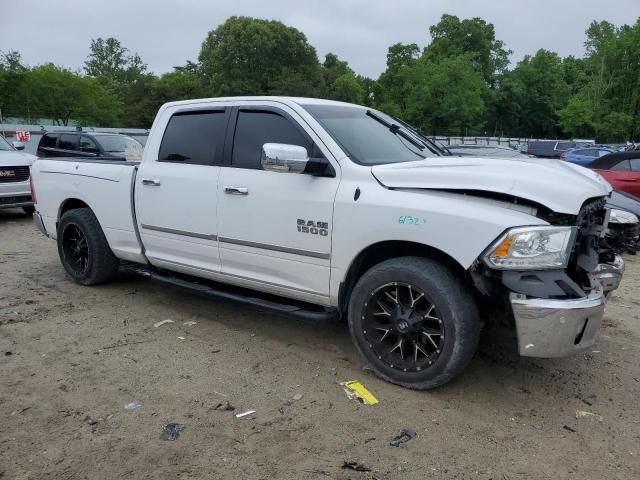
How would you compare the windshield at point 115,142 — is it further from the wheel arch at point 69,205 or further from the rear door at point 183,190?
the rear door at point 183,190

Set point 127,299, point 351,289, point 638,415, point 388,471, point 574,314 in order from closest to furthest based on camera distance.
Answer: point 388,471 < point 574,314 < point 638,415 < point 351,289 < point 127,299

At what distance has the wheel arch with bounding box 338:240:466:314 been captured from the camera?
349 cm

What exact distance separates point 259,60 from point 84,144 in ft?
173

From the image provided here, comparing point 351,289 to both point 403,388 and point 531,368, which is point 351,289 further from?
point 531,368

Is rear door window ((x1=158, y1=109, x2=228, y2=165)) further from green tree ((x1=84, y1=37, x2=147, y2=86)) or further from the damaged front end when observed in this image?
green tree ((x1=84, y1=37, x2=147, y2=86))

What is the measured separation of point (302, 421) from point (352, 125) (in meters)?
2.26

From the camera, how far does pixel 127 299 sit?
5527 mm

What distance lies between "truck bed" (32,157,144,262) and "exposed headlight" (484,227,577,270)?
3428 millimetres

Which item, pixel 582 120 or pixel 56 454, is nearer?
pixel 56 454

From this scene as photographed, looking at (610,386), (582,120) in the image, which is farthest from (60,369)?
(582,120)

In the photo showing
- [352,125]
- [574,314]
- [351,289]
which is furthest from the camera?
[352,125]

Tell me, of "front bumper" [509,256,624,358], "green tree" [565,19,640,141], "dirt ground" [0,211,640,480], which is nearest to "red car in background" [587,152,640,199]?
"dirt ground" [0,211,640,480]

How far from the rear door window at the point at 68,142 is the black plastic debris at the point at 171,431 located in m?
10.7

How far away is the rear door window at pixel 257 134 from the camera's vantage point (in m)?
4.12
